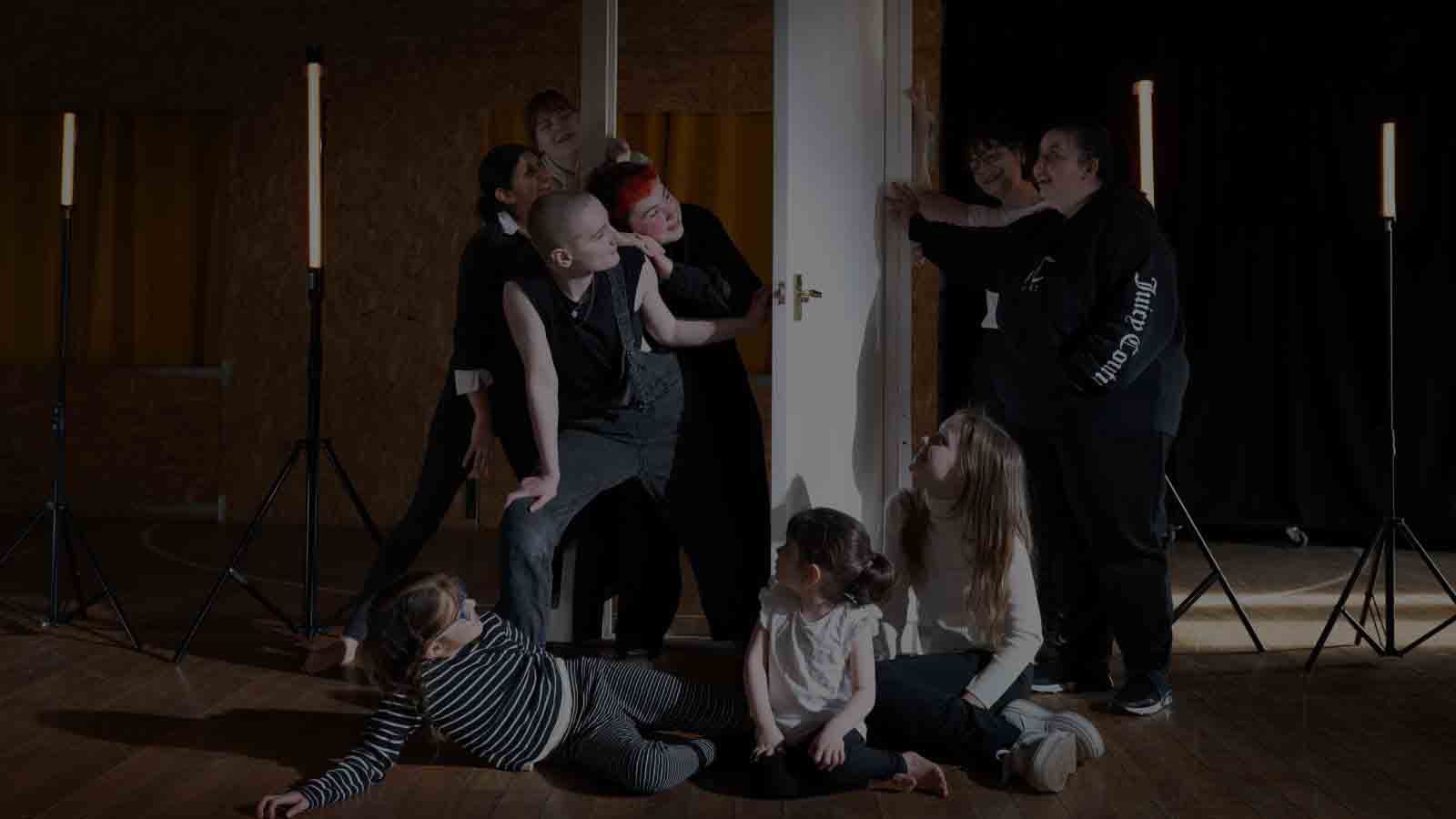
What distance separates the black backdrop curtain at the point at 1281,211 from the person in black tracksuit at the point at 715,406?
2793mm

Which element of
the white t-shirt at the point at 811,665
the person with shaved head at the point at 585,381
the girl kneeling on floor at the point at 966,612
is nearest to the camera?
the white t-shirt at the point at 811,665

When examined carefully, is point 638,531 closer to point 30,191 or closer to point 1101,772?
point 1101,772

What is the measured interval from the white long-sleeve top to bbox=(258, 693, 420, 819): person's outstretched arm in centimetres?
101

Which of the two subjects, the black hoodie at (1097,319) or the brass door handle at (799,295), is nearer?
the black hoodie at (1097,319)

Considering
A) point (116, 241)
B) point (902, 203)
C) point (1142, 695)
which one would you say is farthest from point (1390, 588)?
point (116, 241)

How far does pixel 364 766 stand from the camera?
2.71 metres

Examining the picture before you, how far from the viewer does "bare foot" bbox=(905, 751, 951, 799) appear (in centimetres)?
270

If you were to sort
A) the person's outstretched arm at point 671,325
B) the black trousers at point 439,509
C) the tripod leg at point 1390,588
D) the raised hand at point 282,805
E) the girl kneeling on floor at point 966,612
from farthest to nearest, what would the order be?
1. the tripod leg at point 1390,588
2. the black trousers at point 439,509
3. the person's outstretched arm at point 671,325
4. the girl kneeling on floor at point 966,612
5. the raised hand at point 282,805

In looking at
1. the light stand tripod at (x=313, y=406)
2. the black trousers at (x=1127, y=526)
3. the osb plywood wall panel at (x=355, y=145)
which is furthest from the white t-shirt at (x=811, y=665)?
the osb plywood wall panel at (x=355, y=145)

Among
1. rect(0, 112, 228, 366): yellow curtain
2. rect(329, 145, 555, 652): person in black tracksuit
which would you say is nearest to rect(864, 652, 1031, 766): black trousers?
rect(329, 145, 555, 652): person in black tracksuit

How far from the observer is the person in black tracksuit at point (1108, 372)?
3.34m

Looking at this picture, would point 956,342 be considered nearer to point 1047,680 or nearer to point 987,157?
point 987,157

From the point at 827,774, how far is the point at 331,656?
155 cm

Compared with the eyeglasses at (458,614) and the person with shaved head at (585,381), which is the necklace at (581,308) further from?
the eyeglasses at (458,614)
